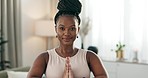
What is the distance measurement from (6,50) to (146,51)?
2.07m

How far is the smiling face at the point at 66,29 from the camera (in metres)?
1.13

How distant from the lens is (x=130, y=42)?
4059mm

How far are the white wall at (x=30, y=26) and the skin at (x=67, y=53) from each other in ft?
9.23

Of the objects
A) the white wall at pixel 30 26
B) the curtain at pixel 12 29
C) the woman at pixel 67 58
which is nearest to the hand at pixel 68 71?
the woman at pixel 67 58

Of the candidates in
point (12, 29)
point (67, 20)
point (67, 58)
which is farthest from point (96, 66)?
point (12, 29)

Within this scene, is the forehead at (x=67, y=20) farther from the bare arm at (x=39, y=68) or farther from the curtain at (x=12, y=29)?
the curtain at (x=12, y=29)

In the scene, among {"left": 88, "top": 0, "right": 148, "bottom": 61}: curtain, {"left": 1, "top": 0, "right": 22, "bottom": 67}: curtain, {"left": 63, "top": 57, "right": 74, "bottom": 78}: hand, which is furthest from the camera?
{"left": 88, "top": 0, "right": 148, "bottom": 61}: curtain

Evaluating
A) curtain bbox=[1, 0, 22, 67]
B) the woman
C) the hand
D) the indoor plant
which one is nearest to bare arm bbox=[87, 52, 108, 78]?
the woman

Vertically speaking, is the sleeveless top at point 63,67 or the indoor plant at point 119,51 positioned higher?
the sleeveless top at point 63,67

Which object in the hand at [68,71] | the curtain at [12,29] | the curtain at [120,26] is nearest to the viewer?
the hand at [68,71]

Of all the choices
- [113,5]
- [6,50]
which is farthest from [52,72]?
[113,5]

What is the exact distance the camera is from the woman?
1.14m

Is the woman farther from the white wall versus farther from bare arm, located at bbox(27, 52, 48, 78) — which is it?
the white wall

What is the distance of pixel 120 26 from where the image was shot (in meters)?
4.10
